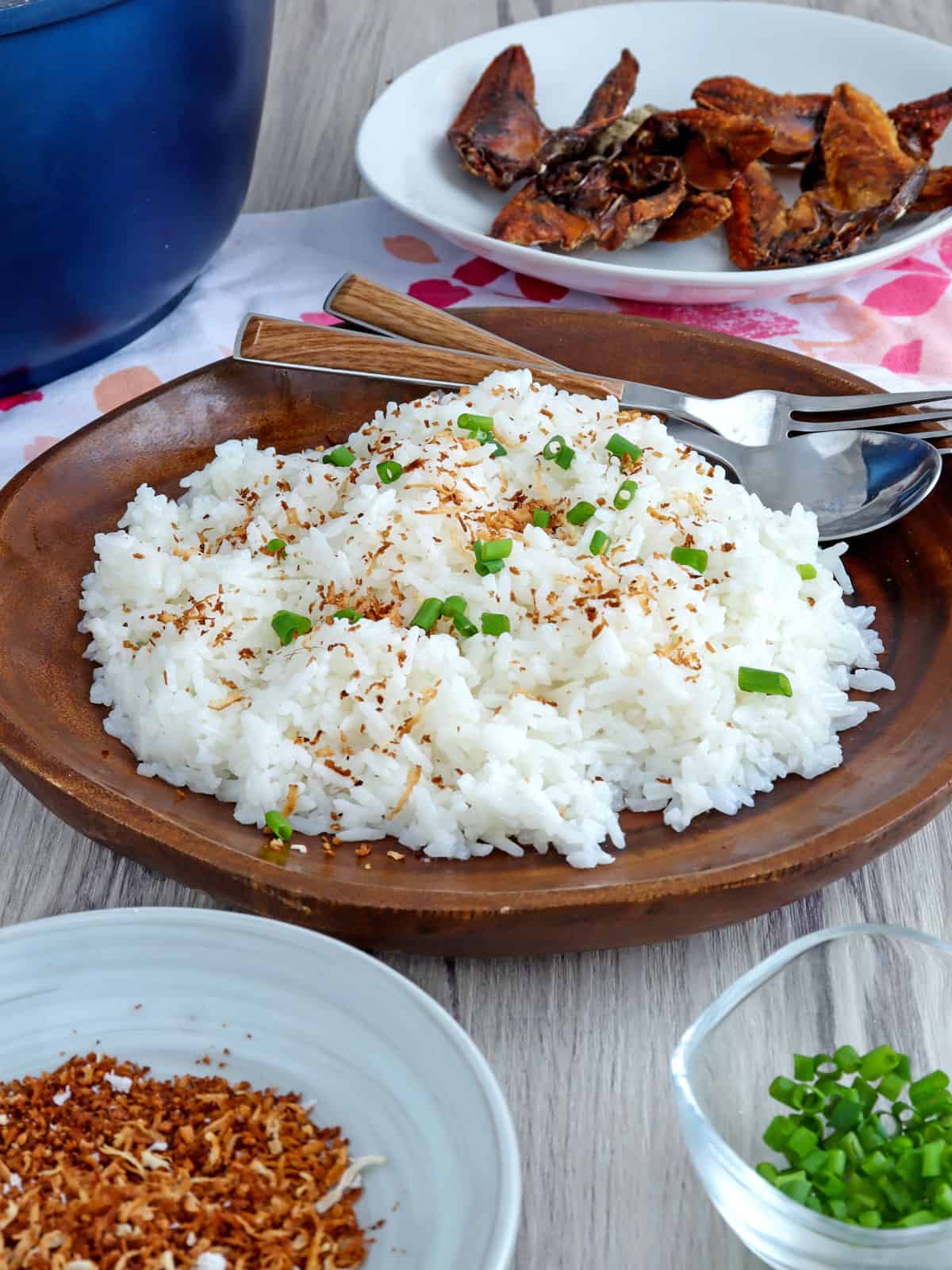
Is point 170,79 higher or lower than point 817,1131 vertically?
higher

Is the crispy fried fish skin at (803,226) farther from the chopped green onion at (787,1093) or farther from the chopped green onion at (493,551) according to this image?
the chopped green onion at (787,1093)

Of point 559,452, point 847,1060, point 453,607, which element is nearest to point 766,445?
point 559,452

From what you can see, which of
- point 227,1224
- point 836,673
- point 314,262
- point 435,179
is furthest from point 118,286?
point 227,1224

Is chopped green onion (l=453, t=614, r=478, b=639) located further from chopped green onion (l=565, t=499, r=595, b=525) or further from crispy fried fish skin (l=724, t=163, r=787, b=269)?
crispy fried fish skin (l=724, t=163, r=787, b=269)

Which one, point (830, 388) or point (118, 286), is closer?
point (830, 388)

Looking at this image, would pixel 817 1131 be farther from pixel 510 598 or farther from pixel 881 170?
pixel 881 170

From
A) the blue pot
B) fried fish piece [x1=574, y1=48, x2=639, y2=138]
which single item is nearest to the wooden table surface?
the blue pot

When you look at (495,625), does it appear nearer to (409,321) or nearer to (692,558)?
(692,558)
